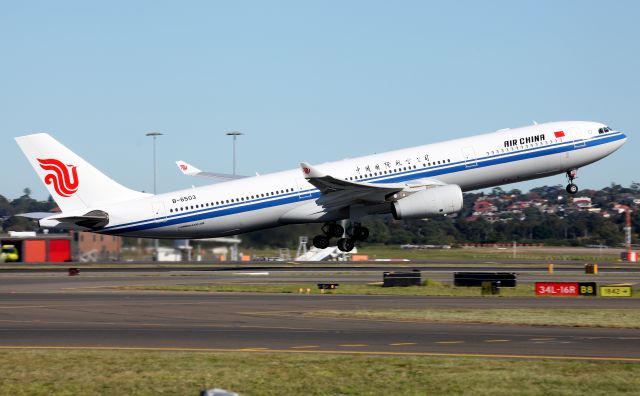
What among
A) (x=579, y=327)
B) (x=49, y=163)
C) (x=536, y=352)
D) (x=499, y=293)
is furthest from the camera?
(x=49, y=163)

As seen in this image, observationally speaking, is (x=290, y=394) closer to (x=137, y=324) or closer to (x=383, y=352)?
(x=383, y=352)

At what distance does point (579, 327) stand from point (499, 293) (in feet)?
52.9

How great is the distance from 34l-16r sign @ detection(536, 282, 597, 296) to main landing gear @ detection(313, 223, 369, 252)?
1911 centimetres

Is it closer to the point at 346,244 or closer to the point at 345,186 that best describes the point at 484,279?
the point at 345,186

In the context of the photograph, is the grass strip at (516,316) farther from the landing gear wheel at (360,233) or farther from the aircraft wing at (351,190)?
the landing gear wheel at (360,233)

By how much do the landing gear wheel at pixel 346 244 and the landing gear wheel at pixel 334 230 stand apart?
1122 mm

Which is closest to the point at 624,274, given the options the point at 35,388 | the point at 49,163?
the point at 49,163

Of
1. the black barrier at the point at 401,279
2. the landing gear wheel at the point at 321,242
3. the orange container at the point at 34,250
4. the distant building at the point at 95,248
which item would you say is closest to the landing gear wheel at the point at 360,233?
the landing gear wheel at the point at 321,242

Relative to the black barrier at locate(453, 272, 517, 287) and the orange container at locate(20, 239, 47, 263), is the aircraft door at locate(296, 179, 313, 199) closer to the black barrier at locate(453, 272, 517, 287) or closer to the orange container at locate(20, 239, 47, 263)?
the black barrier at locate(453, 272, 517, 287)

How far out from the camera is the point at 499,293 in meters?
47.8

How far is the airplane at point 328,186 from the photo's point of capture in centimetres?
6059

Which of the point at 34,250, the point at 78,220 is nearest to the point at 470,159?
the point at 78,220

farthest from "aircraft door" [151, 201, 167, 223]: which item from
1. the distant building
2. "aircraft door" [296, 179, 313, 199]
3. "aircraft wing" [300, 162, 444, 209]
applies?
the distant building

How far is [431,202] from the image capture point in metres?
60.1
